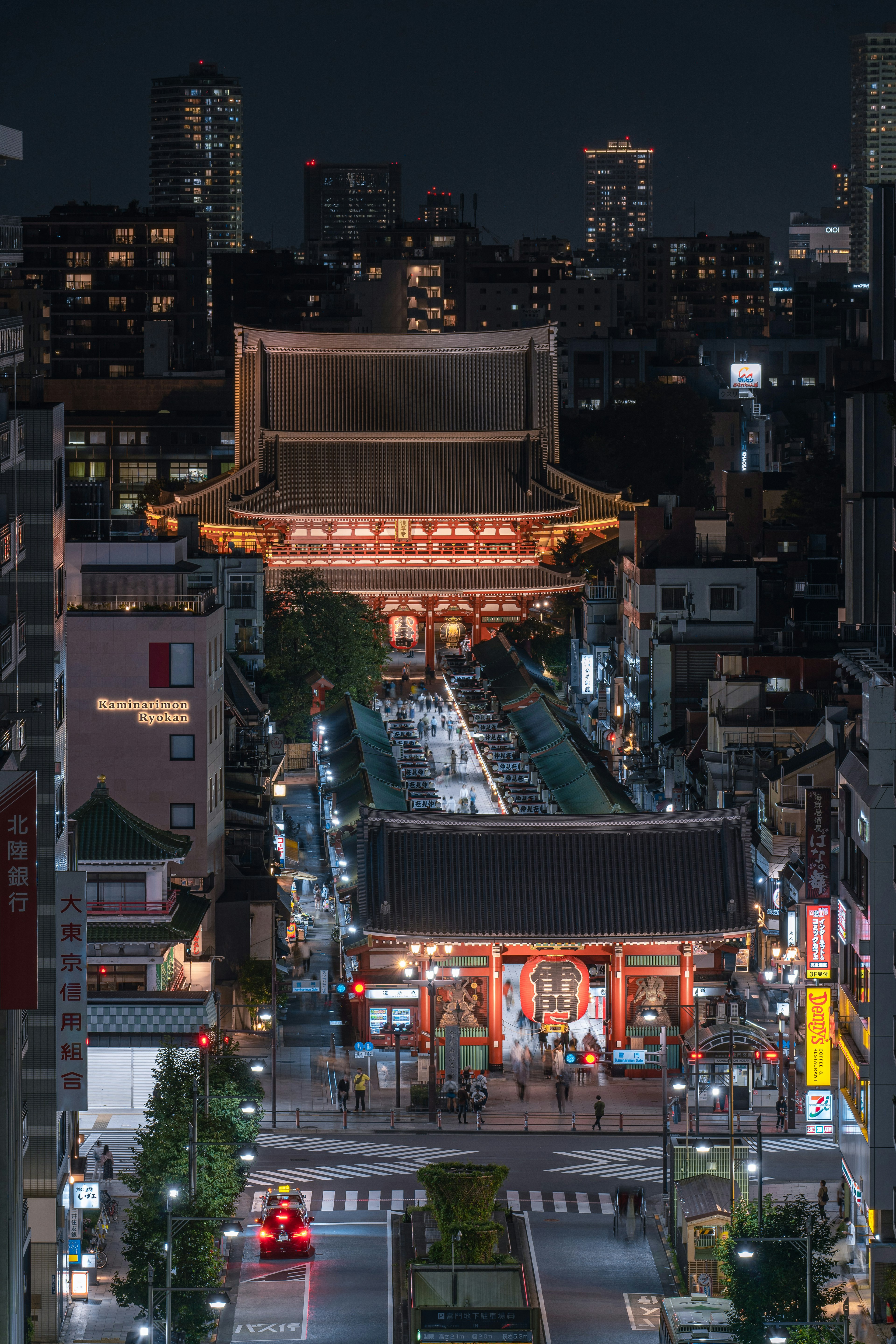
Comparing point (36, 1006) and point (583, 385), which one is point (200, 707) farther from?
point (583, 385)

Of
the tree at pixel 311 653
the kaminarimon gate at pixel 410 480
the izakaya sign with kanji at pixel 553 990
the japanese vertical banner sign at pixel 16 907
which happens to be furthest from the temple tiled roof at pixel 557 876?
the kaminarimon gate at pixel 410 480

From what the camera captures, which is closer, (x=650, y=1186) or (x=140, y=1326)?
(x=140, y=1326)

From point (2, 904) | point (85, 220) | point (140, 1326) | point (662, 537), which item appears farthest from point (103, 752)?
point (85, 220)

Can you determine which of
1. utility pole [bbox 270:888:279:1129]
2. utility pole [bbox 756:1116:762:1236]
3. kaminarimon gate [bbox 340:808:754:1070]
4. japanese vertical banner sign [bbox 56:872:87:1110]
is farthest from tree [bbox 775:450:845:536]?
japanese vertical banner sign [bbox 56:872:87:1110]

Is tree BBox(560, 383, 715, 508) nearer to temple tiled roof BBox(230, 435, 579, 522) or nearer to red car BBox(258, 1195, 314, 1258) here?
temple tiled roof BBox(230, 435, 579, 522)

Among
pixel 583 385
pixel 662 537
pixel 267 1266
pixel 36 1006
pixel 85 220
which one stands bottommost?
pixel 267 1266
